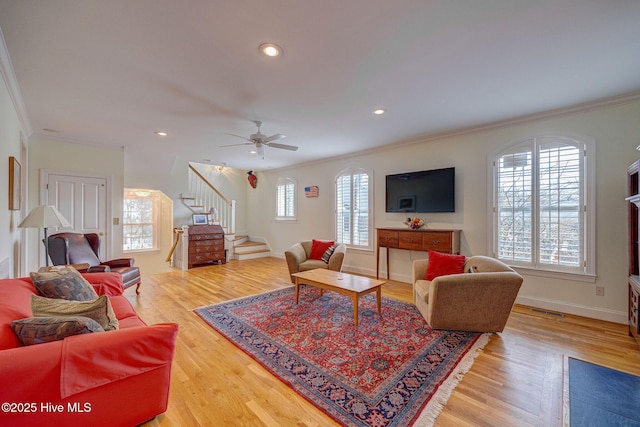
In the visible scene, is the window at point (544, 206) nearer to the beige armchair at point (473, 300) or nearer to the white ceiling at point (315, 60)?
the white ceiling at point (315, 60)

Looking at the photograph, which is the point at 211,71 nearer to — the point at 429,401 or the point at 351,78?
the point at 351,78

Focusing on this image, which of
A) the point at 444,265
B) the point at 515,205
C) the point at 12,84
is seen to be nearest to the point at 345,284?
the point at 444,265

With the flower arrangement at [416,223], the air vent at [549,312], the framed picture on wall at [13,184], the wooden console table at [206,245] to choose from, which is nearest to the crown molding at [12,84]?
the framed picture on wall at [13,184]

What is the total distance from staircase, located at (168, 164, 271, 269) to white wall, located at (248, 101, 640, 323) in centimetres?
186

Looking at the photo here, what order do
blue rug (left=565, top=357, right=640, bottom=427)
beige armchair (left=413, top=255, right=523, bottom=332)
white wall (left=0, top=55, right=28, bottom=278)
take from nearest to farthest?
blue rug (left=565, top=357, right=640, bottom=427), white wall (left=0, top=55, right=28, bottom=278), beige armchair (left=413, top=255, right=523, bottom=332)

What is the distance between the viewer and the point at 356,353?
250cm

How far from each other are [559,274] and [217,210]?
294 inches

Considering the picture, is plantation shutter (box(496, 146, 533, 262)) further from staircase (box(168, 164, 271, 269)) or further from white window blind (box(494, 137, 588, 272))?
staircase (box(168, 164, 271, 269))

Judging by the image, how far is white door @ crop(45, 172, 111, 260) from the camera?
15.3ft

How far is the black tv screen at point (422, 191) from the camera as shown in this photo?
14.4 ft

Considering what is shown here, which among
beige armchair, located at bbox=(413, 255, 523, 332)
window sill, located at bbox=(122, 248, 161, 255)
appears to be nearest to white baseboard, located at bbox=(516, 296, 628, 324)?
beige armchair, located at bbox=(413, 255, 523, 332)

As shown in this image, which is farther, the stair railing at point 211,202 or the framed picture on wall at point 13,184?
the stair railing at point 211,202

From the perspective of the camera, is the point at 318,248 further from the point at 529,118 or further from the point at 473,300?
the point at 529,118

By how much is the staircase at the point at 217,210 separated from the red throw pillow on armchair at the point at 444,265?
5.29 meters
